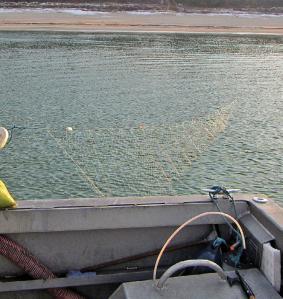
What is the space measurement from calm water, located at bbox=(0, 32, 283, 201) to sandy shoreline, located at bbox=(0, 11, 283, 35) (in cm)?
1871

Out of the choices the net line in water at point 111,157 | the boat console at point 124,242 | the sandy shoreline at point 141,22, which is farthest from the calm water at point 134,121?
the sandy shoreline at point 141,22

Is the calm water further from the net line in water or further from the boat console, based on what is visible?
the boat console

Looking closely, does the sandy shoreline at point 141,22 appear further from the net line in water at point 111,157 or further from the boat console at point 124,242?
the boat console at point 124,242

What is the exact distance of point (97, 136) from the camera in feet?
49.7

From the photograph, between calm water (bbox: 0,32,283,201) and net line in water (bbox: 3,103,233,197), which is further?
calm water (bbox: 0,32,283,201)

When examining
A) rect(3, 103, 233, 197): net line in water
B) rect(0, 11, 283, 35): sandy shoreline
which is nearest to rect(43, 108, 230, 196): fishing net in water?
rect(3, 103, 233, 197): net line in water

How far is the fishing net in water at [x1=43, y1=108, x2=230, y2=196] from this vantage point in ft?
39.8

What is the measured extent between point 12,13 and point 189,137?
52753mm

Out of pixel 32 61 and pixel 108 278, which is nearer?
pixel 108 278

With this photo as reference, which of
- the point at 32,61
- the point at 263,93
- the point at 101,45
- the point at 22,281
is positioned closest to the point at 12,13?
the point at 101,45

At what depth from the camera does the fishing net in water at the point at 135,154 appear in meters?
12.1

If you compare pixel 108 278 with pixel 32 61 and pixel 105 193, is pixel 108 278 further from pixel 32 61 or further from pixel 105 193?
pixel 32 61

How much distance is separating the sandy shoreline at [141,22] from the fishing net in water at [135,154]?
122 feet

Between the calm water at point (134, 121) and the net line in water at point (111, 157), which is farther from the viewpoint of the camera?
the calm water at point (134, 121)
